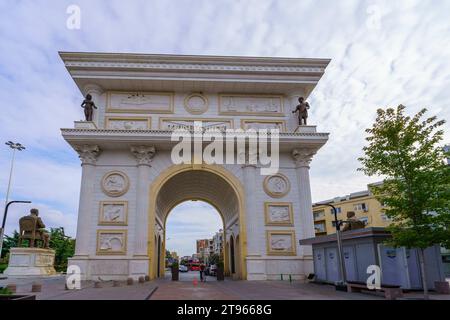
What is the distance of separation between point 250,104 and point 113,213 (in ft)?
48.3

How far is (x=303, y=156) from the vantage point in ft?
91.9

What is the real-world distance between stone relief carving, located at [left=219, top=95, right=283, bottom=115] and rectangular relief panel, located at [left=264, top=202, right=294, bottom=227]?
815 cm

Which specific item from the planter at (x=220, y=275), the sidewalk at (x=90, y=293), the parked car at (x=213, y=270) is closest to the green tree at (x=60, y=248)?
the parked car at (x=213, y=270)

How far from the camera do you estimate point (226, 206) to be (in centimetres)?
3416

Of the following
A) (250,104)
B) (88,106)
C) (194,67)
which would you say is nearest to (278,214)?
(250,104)

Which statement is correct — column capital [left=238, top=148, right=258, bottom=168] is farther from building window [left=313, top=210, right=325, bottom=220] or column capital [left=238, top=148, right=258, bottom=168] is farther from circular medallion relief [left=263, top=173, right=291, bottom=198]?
building window [left=313, top=210, right=325, bottom=220]

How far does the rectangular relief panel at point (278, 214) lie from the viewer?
87.8 ft

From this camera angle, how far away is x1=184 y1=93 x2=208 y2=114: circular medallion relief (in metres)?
29.4

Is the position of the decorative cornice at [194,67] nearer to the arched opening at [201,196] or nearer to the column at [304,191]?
the column at [304,191]

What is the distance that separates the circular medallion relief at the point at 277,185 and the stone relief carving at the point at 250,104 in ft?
19.4

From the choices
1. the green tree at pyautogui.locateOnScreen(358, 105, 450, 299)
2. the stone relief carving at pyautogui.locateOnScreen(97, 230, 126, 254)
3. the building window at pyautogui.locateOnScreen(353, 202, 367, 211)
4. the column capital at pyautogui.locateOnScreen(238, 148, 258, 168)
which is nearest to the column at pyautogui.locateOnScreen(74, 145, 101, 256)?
the stone relief carving at pyautogui.locateOnScreen(97, 230, 126, 254)
